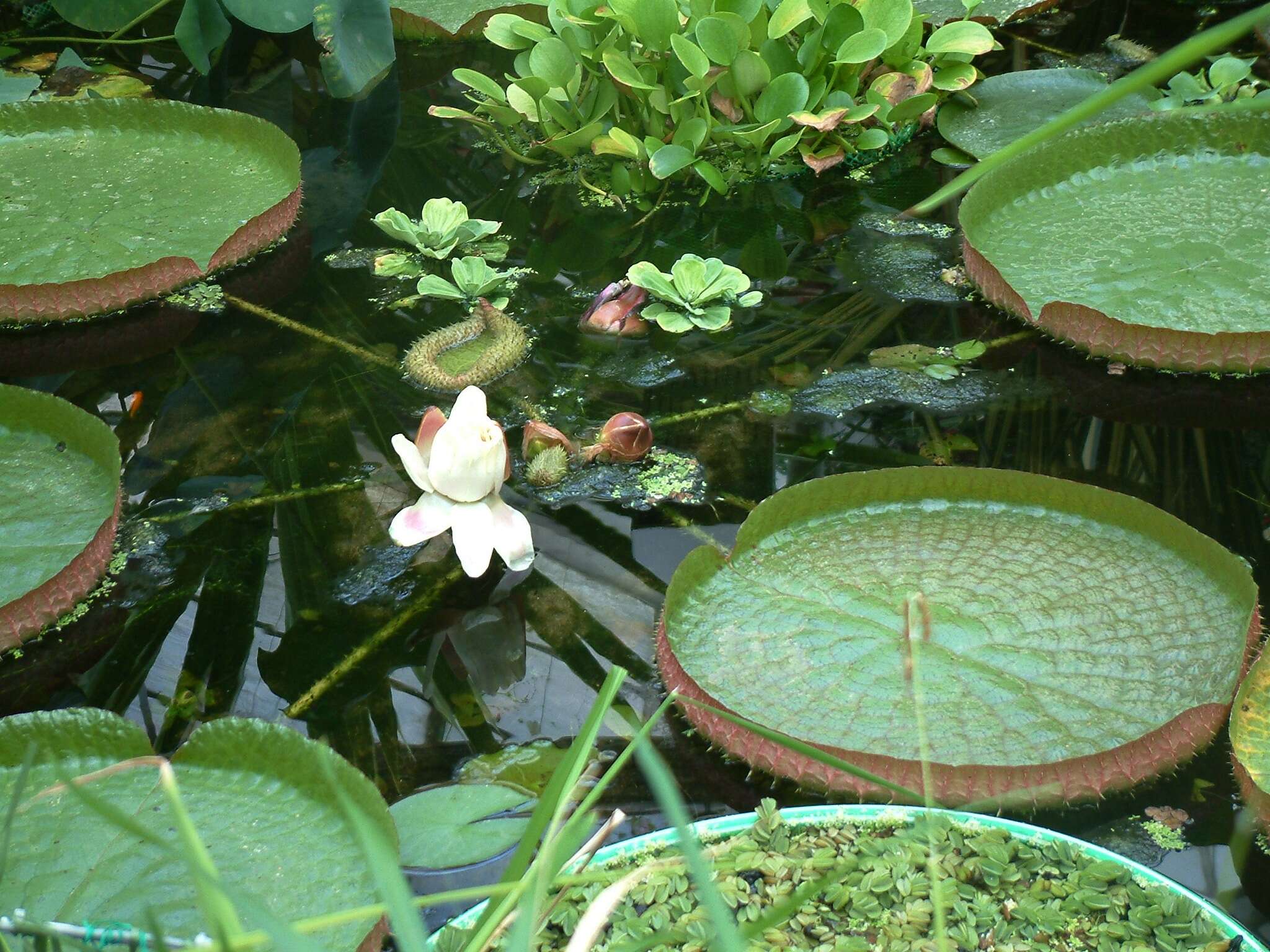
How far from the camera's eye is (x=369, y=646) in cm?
169

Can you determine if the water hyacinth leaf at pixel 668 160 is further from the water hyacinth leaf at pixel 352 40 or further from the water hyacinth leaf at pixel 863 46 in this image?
the water hyacinth leaf at pixel 352 40

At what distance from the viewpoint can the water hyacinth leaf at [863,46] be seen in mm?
2752

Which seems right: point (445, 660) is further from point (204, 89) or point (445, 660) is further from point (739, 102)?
point (204, 89)

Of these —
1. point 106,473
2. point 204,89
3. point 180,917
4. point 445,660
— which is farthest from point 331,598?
point 204,89

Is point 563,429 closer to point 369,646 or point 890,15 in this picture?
point 369,646

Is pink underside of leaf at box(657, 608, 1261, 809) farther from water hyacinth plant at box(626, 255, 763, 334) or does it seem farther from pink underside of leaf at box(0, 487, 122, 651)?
water hyacinth plant at box(626, 255, 763, 334)

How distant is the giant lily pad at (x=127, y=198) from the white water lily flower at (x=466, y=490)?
3.57ft

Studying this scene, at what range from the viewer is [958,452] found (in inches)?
79.0

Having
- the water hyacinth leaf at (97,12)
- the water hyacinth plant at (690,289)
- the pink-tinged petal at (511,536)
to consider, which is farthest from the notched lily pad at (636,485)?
the water hyacinth leaf at (97,12)

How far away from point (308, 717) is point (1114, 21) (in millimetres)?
3575

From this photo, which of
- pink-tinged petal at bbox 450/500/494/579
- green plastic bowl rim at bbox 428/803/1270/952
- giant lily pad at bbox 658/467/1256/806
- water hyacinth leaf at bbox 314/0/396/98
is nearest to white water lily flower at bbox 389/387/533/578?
pink-tinged petal at bbox 450/500/494/579

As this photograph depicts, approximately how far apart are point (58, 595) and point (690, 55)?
1.80 meters

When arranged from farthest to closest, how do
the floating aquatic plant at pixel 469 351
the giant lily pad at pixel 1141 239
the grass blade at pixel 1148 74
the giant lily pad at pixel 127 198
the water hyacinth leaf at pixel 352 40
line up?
the water hyacinth leaf at pixel 352 40
the giant lily pad at pixel 127 198
the floating aquatic plant at pixel 469 351
the giant lily pad at pixel 1141 239
the grass blade at pixel 1148 74

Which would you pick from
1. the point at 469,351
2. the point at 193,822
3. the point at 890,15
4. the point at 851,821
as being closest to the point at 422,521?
the point at 193,822
